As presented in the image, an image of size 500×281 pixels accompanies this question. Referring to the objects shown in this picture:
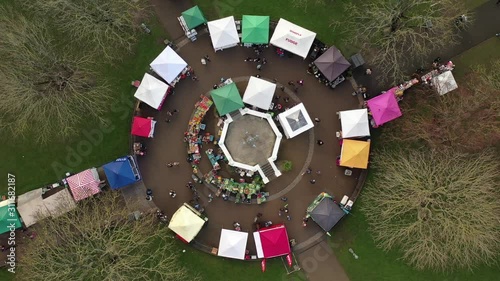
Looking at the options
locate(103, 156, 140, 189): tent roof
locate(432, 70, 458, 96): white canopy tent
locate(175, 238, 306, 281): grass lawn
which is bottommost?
locate(175, 238, 306, 281): grass lawn

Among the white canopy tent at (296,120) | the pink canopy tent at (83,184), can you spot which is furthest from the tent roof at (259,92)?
the pink canopy tent at (83,184)

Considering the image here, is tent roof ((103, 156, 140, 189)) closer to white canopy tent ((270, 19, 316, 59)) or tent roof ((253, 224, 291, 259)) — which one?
tent roof ((253, 224, 291, 259))

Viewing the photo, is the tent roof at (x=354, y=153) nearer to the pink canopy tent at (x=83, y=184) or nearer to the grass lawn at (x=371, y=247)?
the grass lawn at (x=371, y=247)

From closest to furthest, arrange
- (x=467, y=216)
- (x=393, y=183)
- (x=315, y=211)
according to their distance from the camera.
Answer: (x=467, y=216)
(x=393, y=183)
(x=315, y=211)

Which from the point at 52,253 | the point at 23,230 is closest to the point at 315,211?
the point at 52,253

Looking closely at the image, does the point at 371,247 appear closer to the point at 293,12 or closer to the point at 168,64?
the point at 293,12

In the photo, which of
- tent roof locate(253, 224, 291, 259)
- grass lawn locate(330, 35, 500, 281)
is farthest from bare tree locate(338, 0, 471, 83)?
tent roof locate(253, 224, 291, 259)

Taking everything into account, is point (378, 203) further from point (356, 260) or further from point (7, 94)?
point (7, 94)

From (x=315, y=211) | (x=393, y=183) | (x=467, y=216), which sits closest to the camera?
(x=467, y=216)
